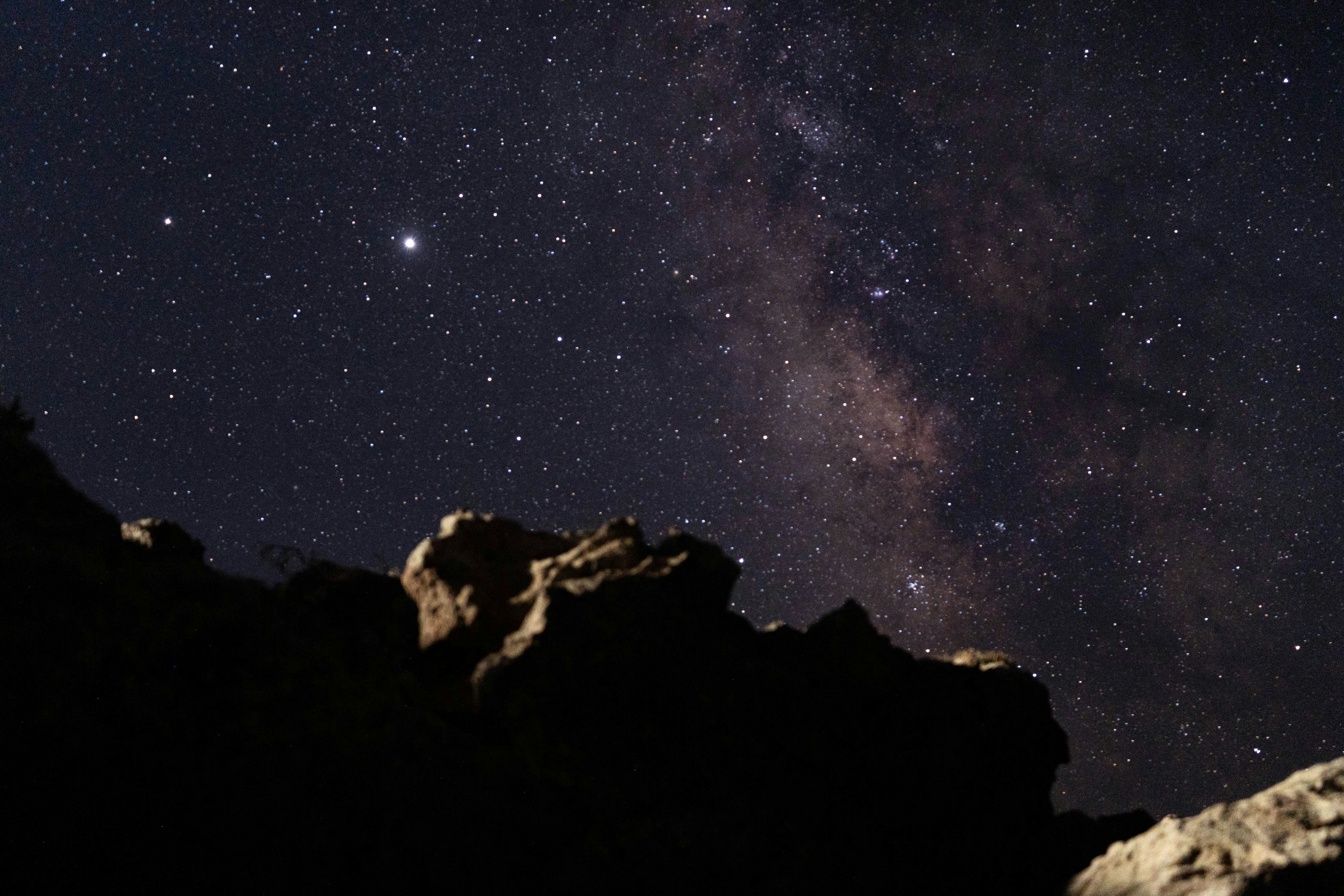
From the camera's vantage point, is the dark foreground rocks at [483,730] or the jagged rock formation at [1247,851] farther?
the jagged rock formation at [1247,851]

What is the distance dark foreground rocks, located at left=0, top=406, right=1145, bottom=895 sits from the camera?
560 centimetres

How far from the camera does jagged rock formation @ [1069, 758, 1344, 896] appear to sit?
20.9 feet

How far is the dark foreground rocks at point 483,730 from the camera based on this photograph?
5.60 m

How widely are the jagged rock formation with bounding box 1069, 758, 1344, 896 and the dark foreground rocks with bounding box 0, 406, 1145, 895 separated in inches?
58.0

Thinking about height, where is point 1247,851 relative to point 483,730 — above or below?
below

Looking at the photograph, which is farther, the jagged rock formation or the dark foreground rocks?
the jagged rock formation

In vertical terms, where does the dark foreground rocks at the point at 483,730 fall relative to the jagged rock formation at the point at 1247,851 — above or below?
above

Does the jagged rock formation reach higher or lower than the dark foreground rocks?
lower

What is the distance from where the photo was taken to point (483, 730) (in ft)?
22.6

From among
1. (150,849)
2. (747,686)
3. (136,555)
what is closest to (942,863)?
(747,686)

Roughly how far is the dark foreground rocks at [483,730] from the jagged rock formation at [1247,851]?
1474 millimetres

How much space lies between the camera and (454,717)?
7.06m

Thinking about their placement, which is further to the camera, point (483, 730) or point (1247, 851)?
point (483, 730)

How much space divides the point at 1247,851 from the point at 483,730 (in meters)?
8.11
